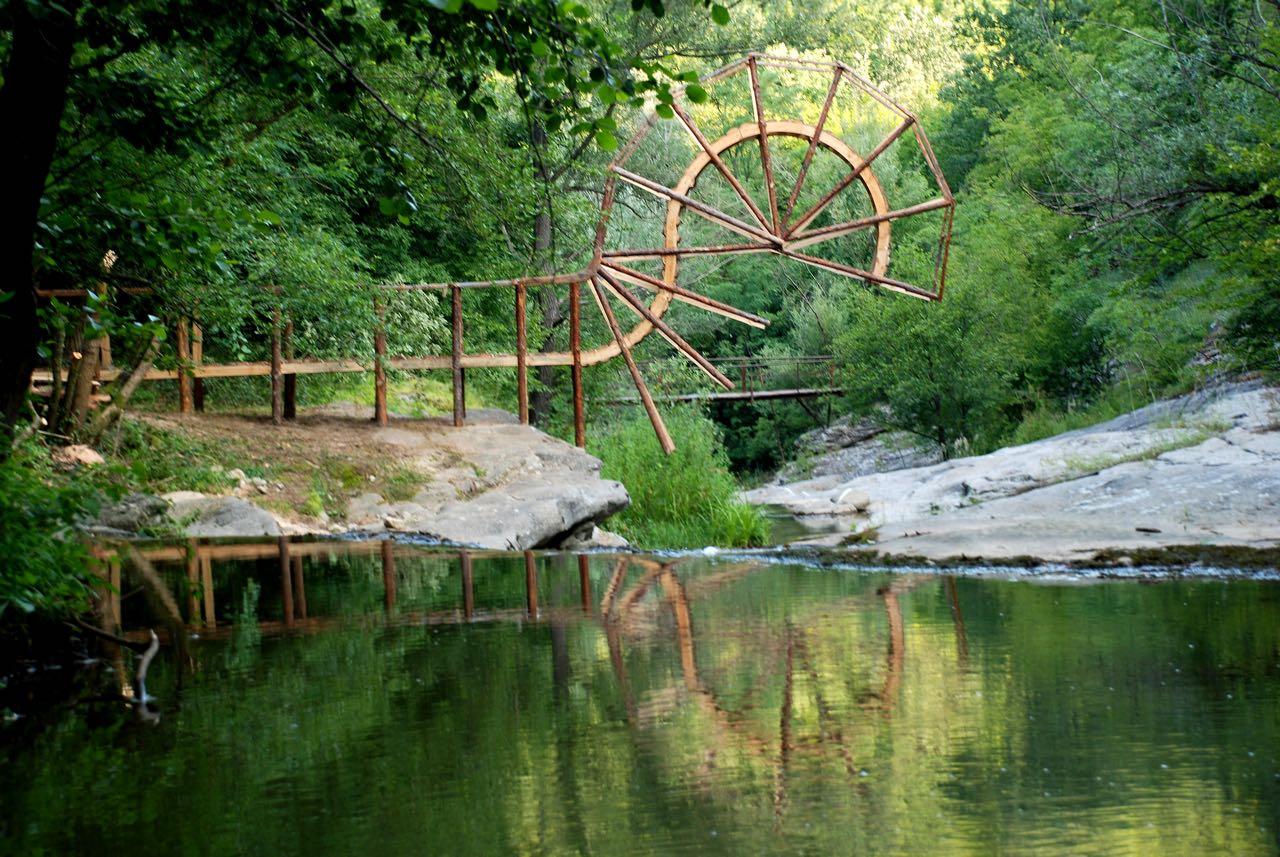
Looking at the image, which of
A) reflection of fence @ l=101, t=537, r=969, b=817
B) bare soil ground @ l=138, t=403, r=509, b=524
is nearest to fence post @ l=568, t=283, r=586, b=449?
bare soil ground @ l=138, t=403, r=509, b=524

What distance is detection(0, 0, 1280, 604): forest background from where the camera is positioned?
487 cm

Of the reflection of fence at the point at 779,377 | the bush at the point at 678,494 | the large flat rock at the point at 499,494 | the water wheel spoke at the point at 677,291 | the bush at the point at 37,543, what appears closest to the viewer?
the bush at the point at 37,543

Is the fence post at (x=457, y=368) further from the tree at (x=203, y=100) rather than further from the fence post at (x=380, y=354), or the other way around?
the tree at (x=203, y=100)

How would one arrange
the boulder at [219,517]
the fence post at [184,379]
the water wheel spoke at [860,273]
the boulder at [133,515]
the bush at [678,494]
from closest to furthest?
the boulder at [133,515], the boulder at [219,517], the fence post at [184,379], the water wheel spoke at [860,273], the bush at [678,494]

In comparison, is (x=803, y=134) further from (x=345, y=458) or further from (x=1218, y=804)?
(x=1218, y=804)

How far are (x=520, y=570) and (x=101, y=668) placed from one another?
158 inches

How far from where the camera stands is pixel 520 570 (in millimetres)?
9398

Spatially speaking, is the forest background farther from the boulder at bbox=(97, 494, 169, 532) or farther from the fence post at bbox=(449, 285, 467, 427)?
the boulder at bbox=(97, 494, 169, 532)

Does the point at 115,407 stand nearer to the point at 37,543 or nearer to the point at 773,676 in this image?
the point at 37,543

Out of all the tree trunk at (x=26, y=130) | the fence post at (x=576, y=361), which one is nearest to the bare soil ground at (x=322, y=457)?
the fence post at (x=576, y=361)

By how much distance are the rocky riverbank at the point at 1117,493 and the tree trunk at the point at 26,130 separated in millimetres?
6956

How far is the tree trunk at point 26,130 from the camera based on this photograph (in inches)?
183

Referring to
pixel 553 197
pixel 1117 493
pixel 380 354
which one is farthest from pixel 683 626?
pixel 553 197

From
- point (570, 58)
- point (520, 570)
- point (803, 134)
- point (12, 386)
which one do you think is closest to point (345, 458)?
point (520, 570)
